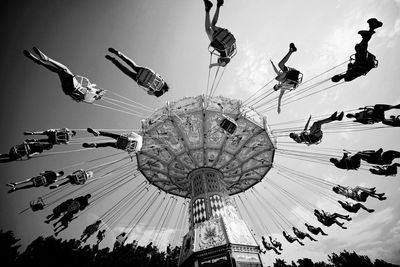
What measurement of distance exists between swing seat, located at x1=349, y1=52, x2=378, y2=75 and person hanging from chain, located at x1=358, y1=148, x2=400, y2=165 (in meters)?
3.39

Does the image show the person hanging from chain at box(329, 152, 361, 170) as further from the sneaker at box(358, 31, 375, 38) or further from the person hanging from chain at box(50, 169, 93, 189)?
the person hanging from chain at box(50, 169, 93, 189)

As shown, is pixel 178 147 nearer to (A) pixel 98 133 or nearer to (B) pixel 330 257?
(A) pixel 98 133

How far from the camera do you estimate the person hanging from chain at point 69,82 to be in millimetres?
6316

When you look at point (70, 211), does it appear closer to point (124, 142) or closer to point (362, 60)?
point (124, 142)

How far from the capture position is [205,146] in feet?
43.0

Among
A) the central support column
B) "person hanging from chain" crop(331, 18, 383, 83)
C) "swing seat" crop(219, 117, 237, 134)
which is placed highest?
"swing seat" crop(219, 117, 237, 134)

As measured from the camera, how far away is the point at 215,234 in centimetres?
1000

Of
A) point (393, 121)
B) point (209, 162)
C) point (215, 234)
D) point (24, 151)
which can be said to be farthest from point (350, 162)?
point (24, 151)

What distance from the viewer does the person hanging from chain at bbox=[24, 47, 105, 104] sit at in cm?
632

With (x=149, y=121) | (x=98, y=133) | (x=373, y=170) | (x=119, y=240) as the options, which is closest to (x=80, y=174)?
(x=98, y=133)

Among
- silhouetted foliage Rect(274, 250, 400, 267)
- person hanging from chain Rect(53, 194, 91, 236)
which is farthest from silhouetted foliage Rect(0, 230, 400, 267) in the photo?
person hanging from chain Rect(53, 194, 91, 236)

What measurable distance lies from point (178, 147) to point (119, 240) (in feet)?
24.8

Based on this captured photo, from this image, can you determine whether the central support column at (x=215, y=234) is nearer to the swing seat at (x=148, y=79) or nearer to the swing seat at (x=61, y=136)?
the swing seat at (x=61, y=136)

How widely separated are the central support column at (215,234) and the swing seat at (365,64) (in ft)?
29.5
